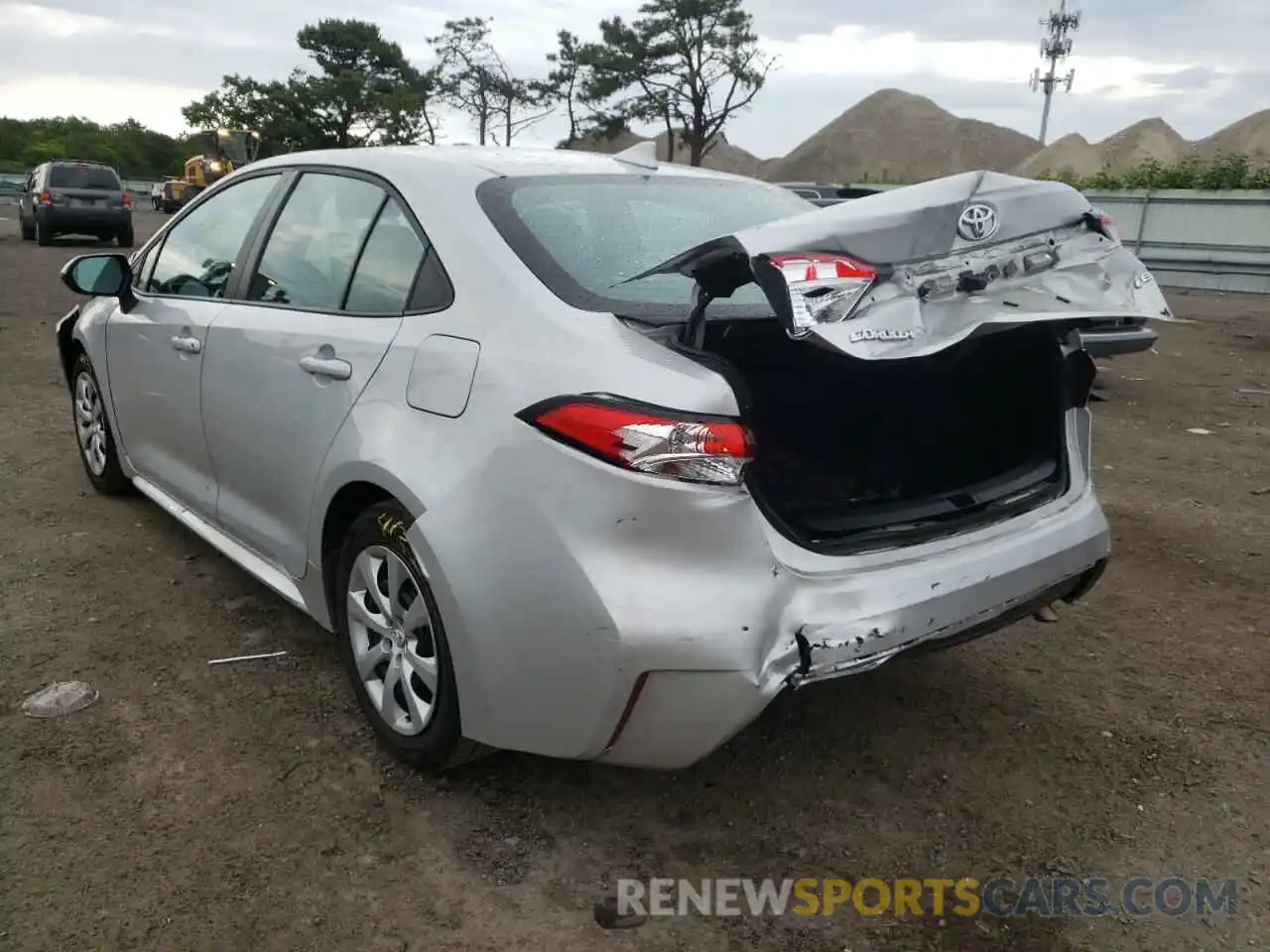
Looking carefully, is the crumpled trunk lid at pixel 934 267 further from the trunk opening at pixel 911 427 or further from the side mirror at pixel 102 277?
the side mirror at pixel 102 277

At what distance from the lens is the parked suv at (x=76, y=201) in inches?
775

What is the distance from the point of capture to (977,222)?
2.18 meters

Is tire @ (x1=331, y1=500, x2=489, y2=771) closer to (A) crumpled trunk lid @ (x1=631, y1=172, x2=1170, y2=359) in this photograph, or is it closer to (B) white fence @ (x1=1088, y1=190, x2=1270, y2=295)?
(A) crumpled trunk lid @ (x1=631, y1=172, x2=1170, y2=359)


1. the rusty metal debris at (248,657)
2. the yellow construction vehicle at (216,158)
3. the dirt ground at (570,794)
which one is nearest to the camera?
the dirt ground at (570,794)

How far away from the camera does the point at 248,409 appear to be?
3088 millimetres

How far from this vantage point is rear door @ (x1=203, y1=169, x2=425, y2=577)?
8.81 feet

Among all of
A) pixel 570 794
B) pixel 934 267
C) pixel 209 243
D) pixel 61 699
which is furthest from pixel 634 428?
pixel 209 243

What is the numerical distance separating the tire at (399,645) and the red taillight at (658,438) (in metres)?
0.57

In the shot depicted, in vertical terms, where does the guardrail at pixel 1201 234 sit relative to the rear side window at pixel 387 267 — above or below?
below

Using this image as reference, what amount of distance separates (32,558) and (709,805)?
2998mm

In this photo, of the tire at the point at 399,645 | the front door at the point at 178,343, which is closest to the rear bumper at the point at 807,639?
the tire at the point at 399,645

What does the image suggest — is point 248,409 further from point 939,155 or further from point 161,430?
point 939,155

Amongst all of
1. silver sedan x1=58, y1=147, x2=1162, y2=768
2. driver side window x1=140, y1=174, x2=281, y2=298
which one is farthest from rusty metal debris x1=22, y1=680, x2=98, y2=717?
driver side window x1=140, y1=174, x2=281, y2=298

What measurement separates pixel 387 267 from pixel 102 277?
189cm
